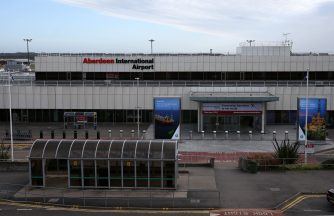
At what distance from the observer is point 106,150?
2945 centimetres

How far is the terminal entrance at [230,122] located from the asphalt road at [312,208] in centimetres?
2620

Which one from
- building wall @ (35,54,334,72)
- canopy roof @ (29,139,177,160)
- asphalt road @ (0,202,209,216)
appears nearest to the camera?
asphalt road @ (0,202,209,216)

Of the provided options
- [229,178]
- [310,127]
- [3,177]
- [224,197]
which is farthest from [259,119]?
[3,177]

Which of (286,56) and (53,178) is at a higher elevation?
(286,56)

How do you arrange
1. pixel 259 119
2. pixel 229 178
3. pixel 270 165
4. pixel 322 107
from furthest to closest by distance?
pixel 259 119
pixel 322 107
pixel 270 165
pixel 229 178

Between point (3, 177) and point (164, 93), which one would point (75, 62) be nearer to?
point (164, 93)

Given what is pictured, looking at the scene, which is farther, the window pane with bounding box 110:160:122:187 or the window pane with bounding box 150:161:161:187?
the window pane with bounding box 110:160:122:187

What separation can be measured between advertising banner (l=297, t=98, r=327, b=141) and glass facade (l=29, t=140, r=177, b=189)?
20.0 m

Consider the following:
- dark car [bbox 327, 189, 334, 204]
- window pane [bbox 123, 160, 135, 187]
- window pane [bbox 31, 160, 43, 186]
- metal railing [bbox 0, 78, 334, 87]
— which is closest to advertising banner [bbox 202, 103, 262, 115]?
metal railing [bbox 0, 78, 334, 87]

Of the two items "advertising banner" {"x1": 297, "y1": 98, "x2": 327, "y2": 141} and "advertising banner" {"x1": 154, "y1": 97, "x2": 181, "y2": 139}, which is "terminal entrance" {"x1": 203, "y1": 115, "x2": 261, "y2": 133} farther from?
"advertising banner" {"x1": 154, "y1": 97, "x2": 181, "y2": 139}

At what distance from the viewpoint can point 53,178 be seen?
29.9m

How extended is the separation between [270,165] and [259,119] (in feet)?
63.8

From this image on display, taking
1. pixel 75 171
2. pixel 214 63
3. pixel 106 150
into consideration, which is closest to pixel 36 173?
pixel 75 171

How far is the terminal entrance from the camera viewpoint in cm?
5312
